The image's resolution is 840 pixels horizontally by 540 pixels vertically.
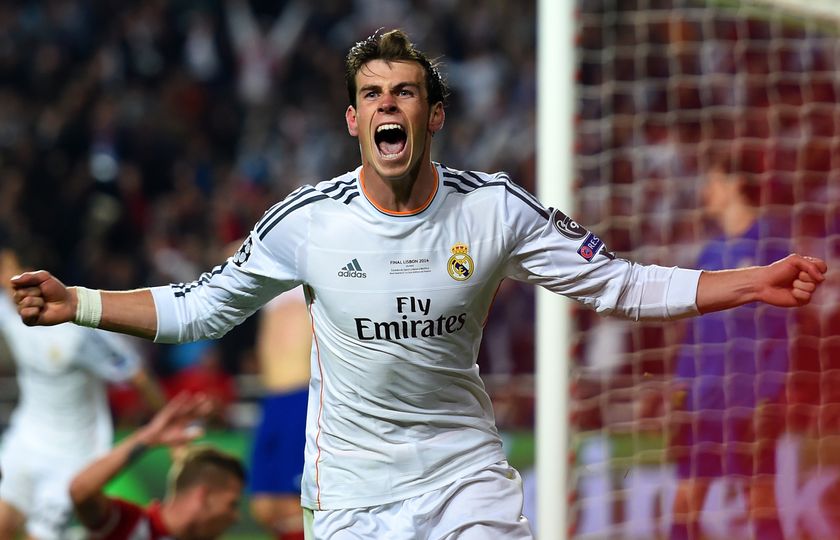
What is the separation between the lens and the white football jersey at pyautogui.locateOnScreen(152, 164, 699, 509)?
140 inches

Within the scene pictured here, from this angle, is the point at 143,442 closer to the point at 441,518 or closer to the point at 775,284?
the point at 441,518

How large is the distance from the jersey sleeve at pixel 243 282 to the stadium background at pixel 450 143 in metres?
2.53

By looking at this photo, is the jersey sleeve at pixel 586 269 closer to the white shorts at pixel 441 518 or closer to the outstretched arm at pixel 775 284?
the outstretched arm at pixel 775 284

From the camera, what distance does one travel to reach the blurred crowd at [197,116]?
12.8 meters

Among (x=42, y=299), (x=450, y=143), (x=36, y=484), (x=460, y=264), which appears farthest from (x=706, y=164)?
(x=450, y=143)

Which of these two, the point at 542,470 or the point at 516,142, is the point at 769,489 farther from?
the point at 516,142

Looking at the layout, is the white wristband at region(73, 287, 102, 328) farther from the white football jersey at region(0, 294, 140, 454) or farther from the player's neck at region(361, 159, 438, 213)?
the white football jersey at region(0, 294, 140, 454)

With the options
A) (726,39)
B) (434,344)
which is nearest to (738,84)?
(726,39)

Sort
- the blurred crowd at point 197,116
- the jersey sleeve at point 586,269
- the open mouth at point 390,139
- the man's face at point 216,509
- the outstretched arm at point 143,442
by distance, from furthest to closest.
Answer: the blurred crowd at point 197,116 → the man's face at point 216,509 → the outstretched arm at point 143,442 → the jersey sleeve at point 586,269 → the open mouth at point 390,139

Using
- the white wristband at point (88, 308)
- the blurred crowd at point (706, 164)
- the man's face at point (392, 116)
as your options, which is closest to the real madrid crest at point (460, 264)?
the man's face at point (392, 116)

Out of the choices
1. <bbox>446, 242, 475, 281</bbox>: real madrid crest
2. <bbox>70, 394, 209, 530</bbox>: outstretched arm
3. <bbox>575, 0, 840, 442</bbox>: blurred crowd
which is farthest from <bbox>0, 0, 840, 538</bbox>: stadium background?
<bbox>446, 242, 475, 281</bbox>: real madrid crest

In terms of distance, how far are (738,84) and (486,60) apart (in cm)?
747

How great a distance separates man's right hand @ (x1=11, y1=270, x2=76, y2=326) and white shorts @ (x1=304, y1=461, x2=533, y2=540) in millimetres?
916

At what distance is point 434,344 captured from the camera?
3.59 m
